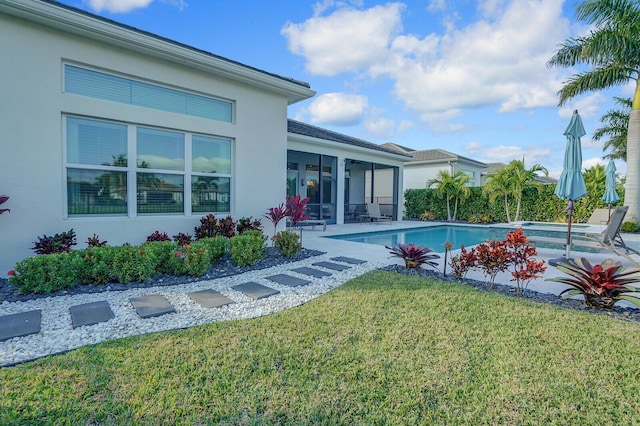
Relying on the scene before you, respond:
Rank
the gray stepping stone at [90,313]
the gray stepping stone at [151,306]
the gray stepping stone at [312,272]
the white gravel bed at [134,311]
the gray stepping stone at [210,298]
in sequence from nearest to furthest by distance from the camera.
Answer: the white gravel bed at [134,311]
the gray stepping stone at [90,313]
the gray stepping stone at [151,306]
the gray stepping stone at [210,298]
the gray stepping stone at [312,272]

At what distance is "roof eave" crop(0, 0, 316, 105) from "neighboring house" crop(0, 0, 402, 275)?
22 millimetres

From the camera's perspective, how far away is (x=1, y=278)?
5828 mm

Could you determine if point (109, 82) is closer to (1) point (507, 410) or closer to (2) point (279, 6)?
(2) point (279, 6)

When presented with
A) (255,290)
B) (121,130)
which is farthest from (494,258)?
(121,130)

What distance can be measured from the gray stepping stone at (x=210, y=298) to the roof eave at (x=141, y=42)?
5.63 m

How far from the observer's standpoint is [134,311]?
433cm

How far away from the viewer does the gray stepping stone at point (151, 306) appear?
13.9 ft

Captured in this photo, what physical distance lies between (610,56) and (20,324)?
19919mm

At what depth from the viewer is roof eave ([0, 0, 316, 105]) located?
5834 millimetres

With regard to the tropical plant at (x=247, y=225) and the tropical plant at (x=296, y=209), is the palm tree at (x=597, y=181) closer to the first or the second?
the tropical plant at (x=296, y=209)

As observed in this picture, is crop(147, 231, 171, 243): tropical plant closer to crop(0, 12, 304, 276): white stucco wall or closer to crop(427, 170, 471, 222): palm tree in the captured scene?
crop(0, 12, 304, 276): white stucco wall

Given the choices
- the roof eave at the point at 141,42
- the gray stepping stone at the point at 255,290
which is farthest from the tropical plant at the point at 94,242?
the roof eave at the point at 141,42

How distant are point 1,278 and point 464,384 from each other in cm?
776

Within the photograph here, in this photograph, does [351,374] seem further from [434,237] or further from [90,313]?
[434,237]
